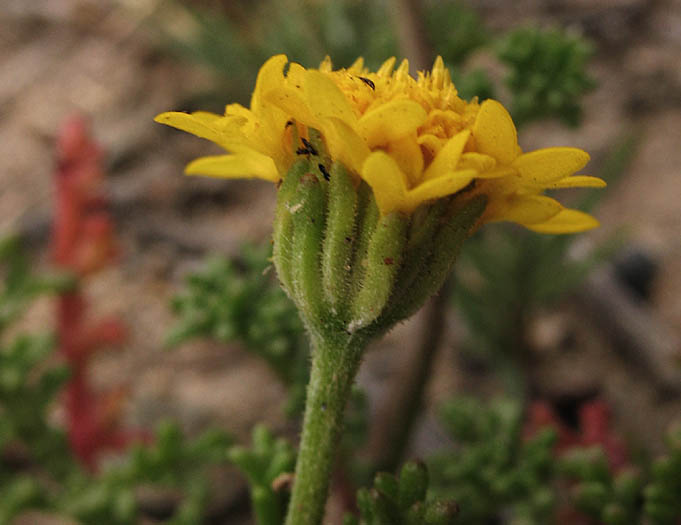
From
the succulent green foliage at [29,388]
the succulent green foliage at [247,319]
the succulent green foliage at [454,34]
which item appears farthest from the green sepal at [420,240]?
the succulent green foliage at [29,388]

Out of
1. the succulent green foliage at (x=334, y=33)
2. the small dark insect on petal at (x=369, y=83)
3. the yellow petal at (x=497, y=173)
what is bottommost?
the yellow petal at (x=497, y=173)

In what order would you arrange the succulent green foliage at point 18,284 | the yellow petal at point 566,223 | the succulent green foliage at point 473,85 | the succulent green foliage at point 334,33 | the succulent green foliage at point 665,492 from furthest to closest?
the succulent green foliage at point 334,33 < the succulent green foliage at point 18,284 < the succulent green foliage at point 473,85 < the succulent green foliage at point 665,492 < the yellow petal at point 566,223

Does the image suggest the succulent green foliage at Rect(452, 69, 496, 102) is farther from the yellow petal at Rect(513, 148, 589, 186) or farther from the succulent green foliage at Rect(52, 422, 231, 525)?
the succulent green foliage at Rect(52, 422, 231, 525)

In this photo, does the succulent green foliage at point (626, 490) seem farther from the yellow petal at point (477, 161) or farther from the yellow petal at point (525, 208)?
the yellow petal at point (477, 161)

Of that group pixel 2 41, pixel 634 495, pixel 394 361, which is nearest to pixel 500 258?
pixel 394 361

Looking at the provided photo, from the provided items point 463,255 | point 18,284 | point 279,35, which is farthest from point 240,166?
point 279,35

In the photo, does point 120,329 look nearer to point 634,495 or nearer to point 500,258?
point 500,258
